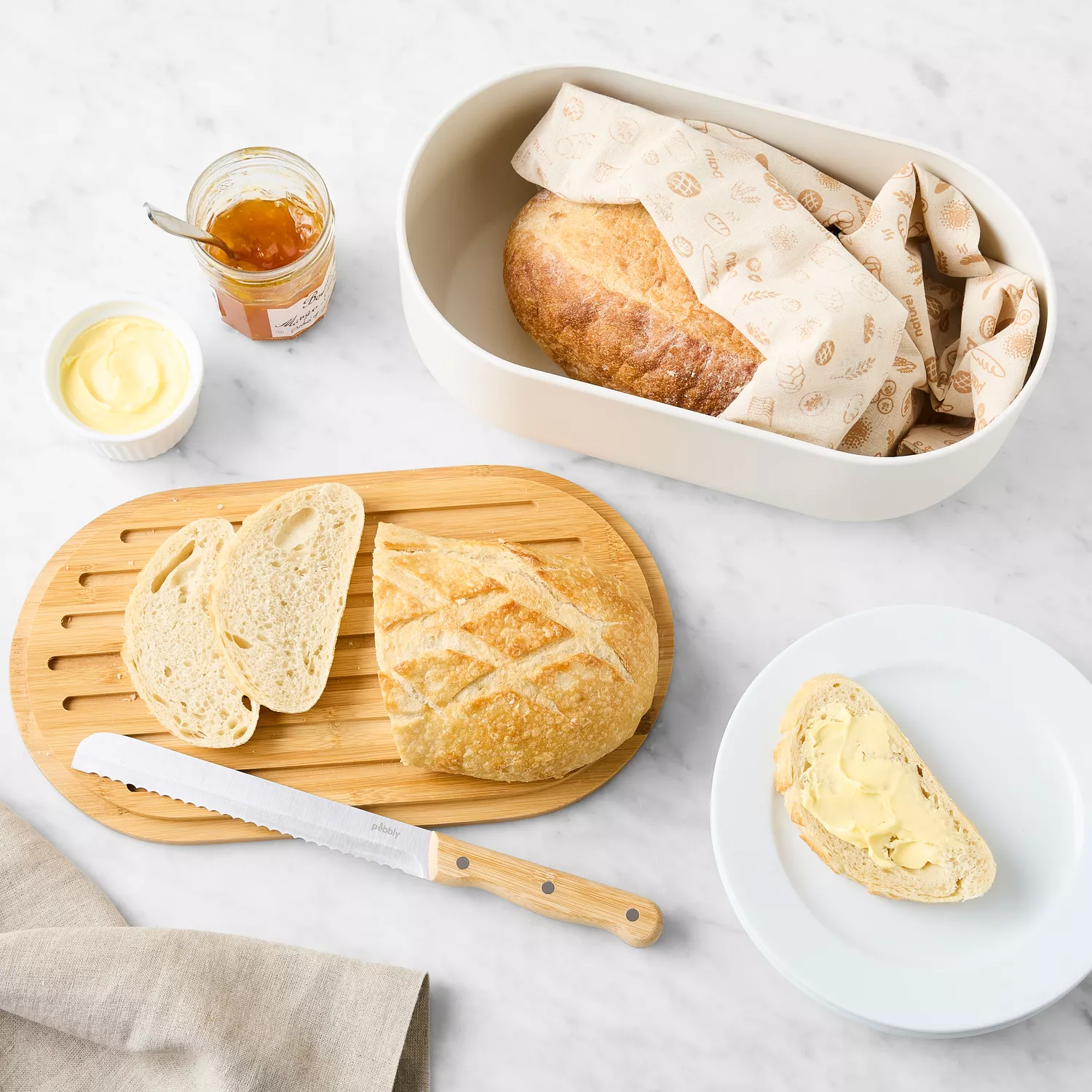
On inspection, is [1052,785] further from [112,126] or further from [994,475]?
[112,126]

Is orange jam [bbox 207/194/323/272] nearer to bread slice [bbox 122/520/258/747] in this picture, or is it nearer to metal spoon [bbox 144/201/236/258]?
metal spoon [bbox 144/201/236/258]

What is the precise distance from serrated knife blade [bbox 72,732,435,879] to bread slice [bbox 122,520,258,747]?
1.9 inches

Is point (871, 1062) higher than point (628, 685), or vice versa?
point (628, 685)

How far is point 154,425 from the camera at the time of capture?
163 cm

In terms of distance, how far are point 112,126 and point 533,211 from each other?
32.9 inches

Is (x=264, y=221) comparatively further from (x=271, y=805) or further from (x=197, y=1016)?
(x=197, y=1016)

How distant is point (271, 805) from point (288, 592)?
32 centimetres

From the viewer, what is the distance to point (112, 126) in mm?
1868

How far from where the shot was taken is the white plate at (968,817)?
141 cm

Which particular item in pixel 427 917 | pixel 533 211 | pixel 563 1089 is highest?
pixel 533 211

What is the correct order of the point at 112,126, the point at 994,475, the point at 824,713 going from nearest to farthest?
the point at 824,713
the point at 994,475
the point at 112,126

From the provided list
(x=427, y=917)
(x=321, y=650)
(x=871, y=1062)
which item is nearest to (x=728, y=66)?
(x=321, y=650)

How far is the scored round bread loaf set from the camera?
1.50m

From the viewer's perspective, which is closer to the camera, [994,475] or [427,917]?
[427,917]
